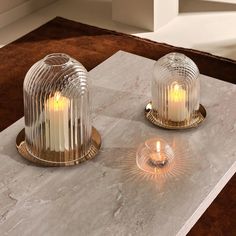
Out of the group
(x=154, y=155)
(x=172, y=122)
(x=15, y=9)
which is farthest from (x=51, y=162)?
(x=15, y=9)

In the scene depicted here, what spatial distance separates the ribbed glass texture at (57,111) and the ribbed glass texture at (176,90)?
0.23 meters

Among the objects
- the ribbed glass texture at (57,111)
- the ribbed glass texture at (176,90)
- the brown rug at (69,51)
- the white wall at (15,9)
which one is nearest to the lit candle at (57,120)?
the ribbed glass texture at (57,111)

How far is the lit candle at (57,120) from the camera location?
1484 millimetres

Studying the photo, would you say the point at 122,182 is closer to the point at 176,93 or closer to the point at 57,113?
the point at 57,113

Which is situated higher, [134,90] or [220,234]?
[134,90]

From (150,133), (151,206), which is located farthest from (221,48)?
(151,206)

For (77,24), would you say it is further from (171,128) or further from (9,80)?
(171,128)

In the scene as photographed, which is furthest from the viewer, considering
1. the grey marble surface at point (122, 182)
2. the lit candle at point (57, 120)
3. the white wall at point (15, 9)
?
the white wall at point (15, 9)

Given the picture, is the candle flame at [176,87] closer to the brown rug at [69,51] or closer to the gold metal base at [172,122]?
the gold metal base at [172,122]

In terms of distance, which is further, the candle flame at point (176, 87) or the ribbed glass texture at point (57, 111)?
the candle flame at point (176, 87)

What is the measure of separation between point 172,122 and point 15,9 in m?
2.05

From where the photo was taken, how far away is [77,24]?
340cm

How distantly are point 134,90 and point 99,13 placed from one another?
1.84m

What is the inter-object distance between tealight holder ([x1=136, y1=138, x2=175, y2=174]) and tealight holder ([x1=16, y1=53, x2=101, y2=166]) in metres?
0.13
